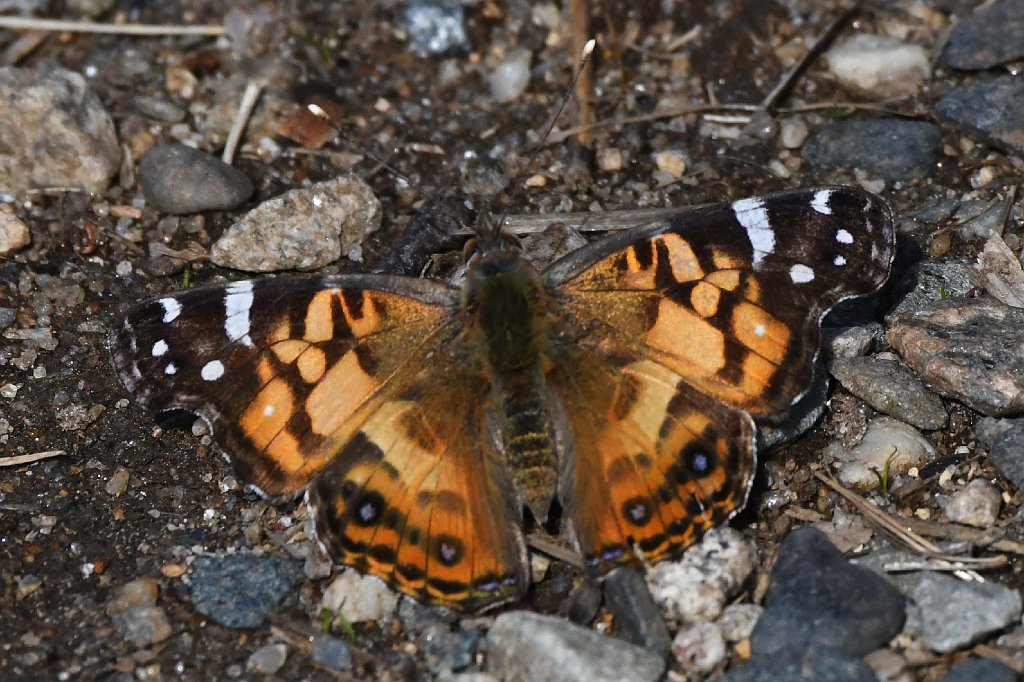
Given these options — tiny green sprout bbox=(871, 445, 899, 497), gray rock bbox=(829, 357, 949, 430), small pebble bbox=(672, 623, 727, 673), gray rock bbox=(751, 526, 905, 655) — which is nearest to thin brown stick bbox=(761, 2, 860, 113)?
gray rock bbox=(829, 357, 949, 430)

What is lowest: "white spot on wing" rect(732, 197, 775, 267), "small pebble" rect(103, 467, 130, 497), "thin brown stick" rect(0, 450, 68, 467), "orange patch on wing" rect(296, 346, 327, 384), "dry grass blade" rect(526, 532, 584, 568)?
"small pebble" rect(103, 467, 130, 497)

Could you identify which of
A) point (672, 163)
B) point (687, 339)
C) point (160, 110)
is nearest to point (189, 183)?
point (160, 110)

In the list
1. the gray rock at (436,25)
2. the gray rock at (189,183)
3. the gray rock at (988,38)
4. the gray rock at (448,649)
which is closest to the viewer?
the gray rock at (448,649)

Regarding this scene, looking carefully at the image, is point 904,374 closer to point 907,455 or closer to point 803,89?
point 907,455

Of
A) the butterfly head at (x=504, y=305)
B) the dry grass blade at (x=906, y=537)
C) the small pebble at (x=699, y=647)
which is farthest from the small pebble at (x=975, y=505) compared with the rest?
the butterfly head at (x=504, y=305)

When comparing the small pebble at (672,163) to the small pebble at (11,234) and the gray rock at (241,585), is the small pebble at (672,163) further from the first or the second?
the small pebble at (11,234)

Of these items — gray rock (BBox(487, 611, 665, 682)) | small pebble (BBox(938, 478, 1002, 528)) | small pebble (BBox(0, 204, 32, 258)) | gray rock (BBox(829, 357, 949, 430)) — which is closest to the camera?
gray rock (BBox(487, 611, 665, 682))

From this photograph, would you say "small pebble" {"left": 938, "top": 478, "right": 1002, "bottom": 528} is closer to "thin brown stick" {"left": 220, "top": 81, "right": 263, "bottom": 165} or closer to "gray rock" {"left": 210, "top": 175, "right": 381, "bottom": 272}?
"gray rock" {"left": 210, "top": 175, "right": 381, "bottom": 272}

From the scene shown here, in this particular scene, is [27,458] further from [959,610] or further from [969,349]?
[969,349]
